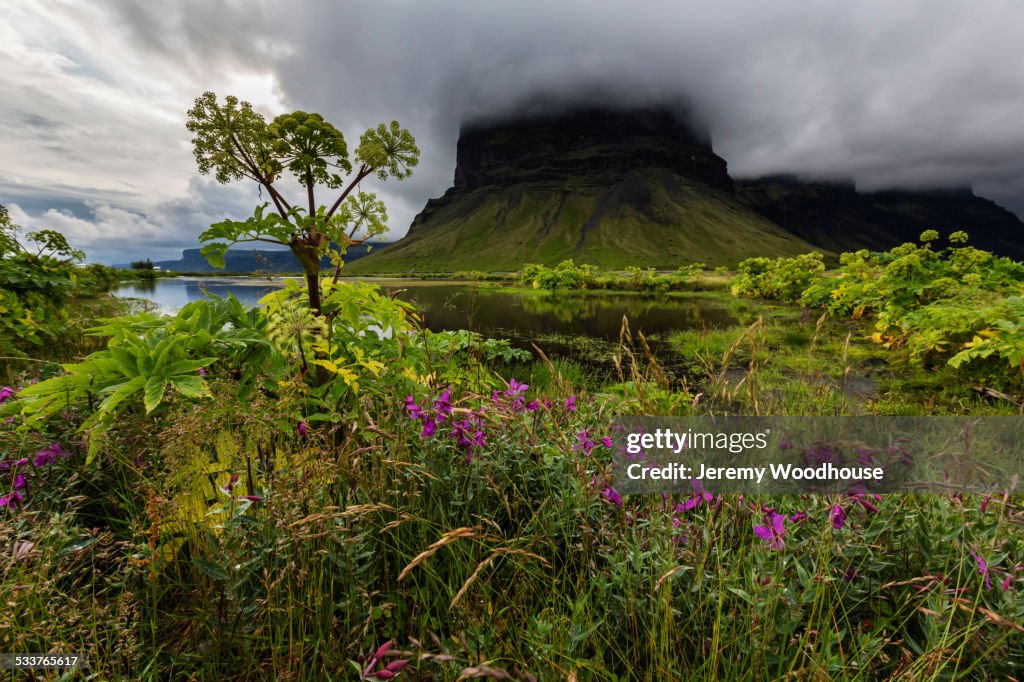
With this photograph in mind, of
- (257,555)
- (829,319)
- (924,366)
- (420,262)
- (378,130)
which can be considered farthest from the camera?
(420,262)

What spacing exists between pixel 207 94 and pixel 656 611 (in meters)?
3.71

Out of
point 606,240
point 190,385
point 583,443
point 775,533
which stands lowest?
point 775,533

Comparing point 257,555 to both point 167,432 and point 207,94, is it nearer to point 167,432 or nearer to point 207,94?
point 167,432

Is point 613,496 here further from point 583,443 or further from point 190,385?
point 190,385

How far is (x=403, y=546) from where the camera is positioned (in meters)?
1.94

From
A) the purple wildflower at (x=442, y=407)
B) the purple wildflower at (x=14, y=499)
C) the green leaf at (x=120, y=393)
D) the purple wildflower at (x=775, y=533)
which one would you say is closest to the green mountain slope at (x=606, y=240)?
the purple wildflower at (x=442, y=407)

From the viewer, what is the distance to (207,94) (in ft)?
8.19

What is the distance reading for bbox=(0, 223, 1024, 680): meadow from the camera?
4.75 feet

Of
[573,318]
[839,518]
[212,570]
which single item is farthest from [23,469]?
[573,318]

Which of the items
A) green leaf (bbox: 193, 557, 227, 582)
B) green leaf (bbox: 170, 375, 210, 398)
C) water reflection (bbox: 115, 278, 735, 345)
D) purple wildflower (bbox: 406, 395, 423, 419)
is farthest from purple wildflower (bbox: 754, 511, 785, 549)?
water reflection (bbox: 115, 278, 735, 345)

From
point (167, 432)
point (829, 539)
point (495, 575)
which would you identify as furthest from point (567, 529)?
point (167, 432)

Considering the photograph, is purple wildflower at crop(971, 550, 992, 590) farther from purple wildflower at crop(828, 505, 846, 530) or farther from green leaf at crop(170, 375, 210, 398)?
green leaf at crop(170, 375, 210, 398)

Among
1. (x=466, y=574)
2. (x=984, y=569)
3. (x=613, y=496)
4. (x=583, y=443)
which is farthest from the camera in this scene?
(x=583, y=443)

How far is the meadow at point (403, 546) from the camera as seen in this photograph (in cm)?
145
